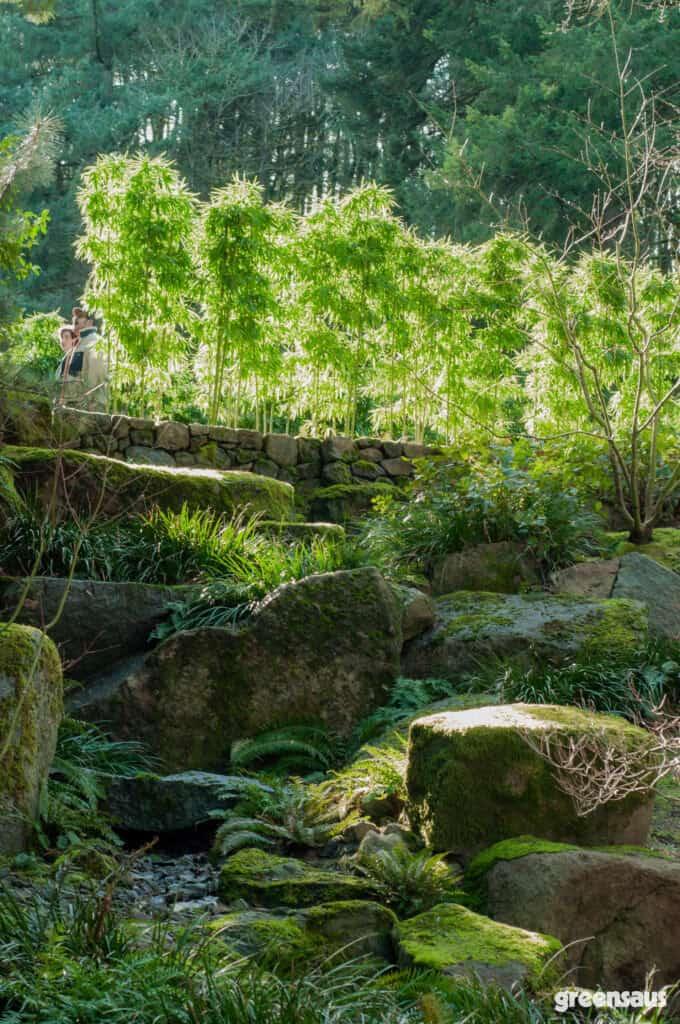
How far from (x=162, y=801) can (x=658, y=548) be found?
4888 mm

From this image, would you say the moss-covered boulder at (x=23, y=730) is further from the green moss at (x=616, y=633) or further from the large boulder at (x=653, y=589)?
the large boulder at (x=653, y=589)

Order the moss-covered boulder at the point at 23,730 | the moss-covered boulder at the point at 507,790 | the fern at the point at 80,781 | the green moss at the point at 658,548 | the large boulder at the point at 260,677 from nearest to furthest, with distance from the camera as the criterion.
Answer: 1. the moss-covered boulder at the point at 23,730
2. the moss-covered boulder at the point at 507,790
3. the fern at the point at 80,781
4. the large boulder at the point at 260,677
5. the green moss at the point at 658,548

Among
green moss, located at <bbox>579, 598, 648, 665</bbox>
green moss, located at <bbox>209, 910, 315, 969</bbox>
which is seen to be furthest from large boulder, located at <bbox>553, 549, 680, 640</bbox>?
green moss, located at <bbox>209, 910, 315, 969</bbox>

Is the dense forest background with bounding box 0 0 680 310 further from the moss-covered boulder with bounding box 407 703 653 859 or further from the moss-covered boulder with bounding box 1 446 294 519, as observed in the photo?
the moss-covered boulder with bounding box 407 703 653 859

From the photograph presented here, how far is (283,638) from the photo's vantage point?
6.29 m

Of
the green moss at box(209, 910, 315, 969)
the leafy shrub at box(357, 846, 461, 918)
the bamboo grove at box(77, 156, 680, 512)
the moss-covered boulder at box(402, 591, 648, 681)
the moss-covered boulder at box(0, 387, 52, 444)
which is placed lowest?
the leafy shrub at box(357, 846, 461, 918)

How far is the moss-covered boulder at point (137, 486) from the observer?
A: 705 centimetres

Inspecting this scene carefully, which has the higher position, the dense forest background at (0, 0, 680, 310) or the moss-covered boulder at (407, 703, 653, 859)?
the dense forest background at (0, 0, 680, 310)

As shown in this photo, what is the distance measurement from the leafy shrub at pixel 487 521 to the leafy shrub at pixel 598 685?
164 centimetres

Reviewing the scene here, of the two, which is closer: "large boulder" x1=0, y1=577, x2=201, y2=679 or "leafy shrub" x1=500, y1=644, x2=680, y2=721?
"leafy shrub" x1=500, y1=644, x2=680, y2=721

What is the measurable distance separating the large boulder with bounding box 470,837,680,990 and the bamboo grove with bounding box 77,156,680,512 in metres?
5.36

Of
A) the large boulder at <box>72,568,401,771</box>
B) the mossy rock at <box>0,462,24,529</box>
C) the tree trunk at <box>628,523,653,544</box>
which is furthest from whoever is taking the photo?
the tree trunk at <box>628,523,653,544</box>

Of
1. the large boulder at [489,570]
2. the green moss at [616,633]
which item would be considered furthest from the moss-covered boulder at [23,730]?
the large boulder at [489,570]

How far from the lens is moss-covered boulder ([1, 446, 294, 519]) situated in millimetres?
7055
